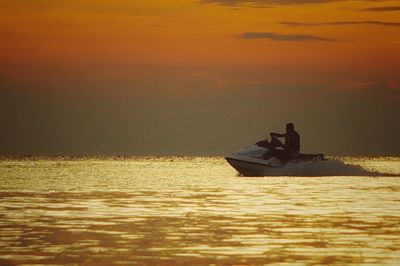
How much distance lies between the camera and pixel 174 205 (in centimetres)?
2930

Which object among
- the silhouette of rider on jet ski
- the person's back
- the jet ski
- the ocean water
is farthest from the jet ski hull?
the ocean water

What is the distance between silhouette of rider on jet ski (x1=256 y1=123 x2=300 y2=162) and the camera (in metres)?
49.1

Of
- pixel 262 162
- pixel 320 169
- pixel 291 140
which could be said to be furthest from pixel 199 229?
pixel 320 169

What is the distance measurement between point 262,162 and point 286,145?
5.16 feet

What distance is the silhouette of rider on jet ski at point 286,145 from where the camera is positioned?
1932 inches

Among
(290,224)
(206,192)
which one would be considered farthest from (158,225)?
(206,192)

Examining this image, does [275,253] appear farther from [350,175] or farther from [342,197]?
[350,175]

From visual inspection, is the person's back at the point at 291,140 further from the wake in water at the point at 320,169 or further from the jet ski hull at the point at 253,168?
the wake in water at the point at 320,169

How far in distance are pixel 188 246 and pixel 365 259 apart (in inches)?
122

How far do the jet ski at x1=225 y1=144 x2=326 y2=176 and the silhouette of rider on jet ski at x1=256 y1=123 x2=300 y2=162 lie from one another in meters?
0.15

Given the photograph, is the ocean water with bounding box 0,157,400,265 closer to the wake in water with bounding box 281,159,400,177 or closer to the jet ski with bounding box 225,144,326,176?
the jet ski with bounding box 225,144,326,176

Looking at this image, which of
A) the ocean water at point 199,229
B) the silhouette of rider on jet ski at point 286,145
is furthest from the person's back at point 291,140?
the ocean water at point 199,229

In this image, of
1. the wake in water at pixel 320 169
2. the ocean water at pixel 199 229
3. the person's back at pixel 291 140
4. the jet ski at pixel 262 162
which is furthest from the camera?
the wake in water at pixel 320 169

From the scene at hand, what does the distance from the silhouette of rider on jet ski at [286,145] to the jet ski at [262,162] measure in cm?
15
